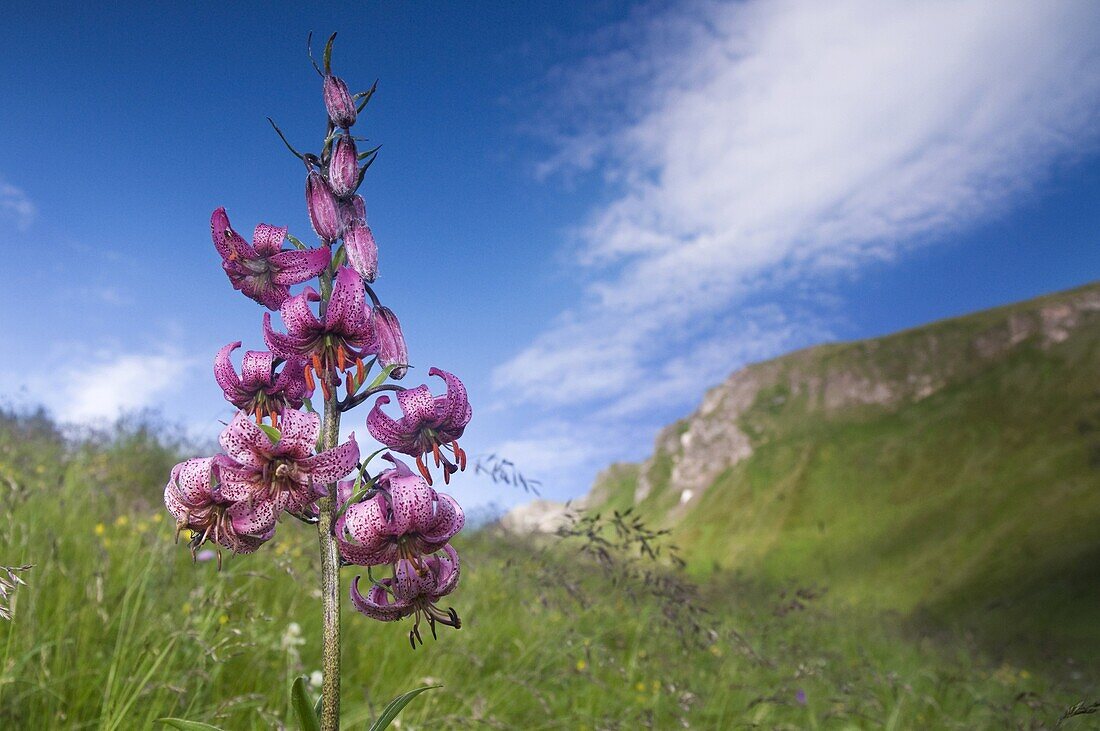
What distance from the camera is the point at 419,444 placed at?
56.4 inches

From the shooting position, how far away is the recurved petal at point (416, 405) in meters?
1.40

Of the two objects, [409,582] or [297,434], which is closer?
[297,434]

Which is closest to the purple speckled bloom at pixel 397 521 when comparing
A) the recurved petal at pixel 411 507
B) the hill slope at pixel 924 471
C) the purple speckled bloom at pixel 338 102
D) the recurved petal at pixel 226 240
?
the recurved petal at pixel 411 507

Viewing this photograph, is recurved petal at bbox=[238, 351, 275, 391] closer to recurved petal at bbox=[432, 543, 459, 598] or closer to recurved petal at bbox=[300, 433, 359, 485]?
recurved petal at bbox=[300, 433, 359, 485]

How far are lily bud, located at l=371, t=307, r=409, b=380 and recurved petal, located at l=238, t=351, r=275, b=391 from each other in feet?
0.75

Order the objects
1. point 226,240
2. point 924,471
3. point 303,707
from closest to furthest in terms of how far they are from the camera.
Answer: point 303,707 → point 226,240 → point 924,471

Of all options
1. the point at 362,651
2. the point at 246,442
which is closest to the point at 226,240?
the point at 246,442

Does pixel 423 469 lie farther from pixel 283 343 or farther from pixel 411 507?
pixel 283 343

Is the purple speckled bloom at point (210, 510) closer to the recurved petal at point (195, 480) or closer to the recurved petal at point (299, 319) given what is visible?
the recurved petal at point (195, 480)

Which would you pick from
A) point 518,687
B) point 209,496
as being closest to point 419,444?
point 209,496

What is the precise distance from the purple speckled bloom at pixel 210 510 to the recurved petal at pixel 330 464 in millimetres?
158

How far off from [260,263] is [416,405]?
440 millimetres

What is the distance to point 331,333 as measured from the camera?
1.38 m

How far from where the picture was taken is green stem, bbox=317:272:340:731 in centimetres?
126
